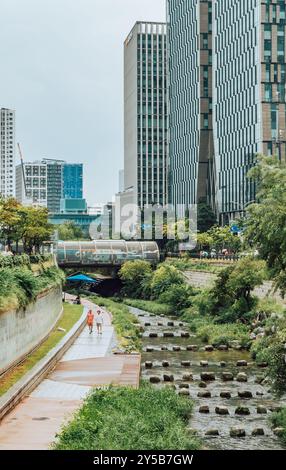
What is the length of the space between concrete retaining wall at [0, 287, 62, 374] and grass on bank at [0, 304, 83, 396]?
1.08 ft

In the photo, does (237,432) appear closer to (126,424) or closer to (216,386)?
(126,424)

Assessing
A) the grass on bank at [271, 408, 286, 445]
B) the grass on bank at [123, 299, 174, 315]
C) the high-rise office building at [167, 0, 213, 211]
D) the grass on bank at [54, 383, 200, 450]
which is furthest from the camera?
the high-rise office building at [167, 0, 213, 211]

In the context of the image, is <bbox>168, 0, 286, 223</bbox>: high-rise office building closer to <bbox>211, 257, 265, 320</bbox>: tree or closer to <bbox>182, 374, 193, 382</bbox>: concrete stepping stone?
A: <bbox>211, 257, 265, 320</bbox>: tree

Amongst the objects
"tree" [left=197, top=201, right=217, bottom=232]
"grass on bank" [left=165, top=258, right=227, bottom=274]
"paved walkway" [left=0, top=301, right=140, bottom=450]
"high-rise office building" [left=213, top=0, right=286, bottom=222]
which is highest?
"high-rise office building" [left=213, top=0, right=286, bottom=222]

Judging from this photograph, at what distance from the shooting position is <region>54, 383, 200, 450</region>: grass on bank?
1823cm

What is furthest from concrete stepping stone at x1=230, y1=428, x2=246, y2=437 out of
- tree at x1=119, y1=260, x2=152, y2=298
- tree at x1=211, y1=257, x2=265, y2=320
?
tree at x1=119, y1=260, x2=152, y2=298

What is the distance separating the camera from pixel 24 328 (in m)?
35.4

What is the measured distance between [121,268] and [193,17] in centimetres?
7729

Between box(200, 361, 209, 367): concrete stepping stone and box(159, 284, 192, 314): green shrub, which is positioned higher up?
box(159, 284, 192, 314): green shrub

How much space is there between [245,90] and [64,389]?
103 metres

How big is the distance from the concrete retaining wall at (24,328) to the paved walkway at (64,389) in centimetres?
169

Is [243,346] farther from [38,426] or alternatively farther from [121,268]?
[121,268]
